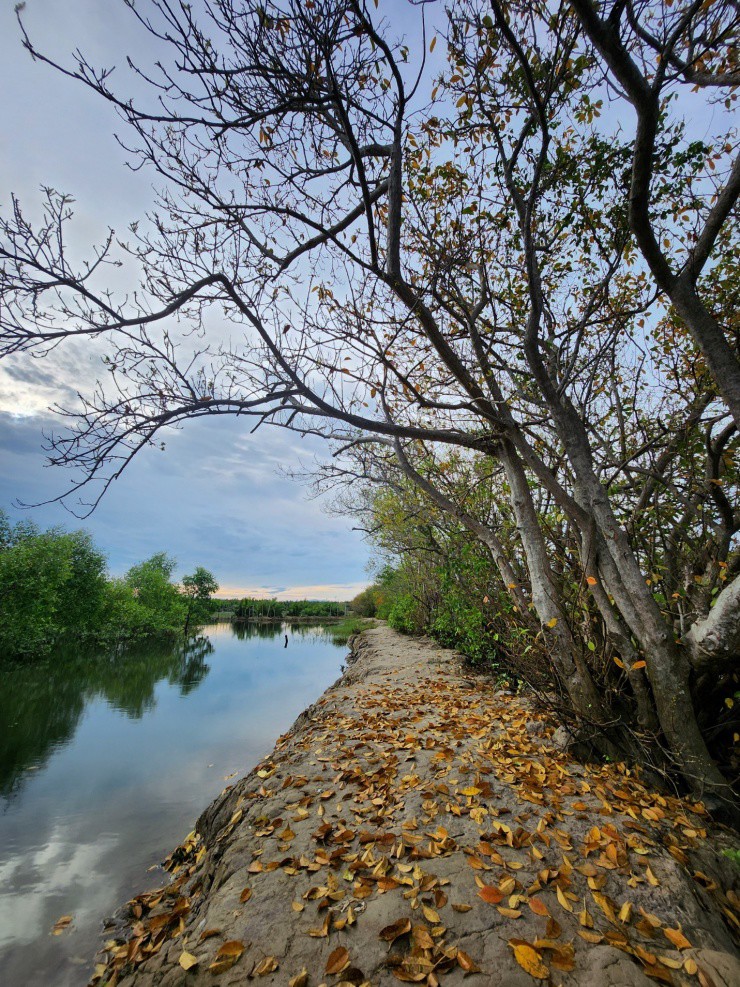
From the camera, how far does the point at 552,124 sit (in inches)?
170

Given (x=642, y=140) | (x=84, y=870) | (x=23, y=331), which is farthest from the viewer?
(x=84, y=870)

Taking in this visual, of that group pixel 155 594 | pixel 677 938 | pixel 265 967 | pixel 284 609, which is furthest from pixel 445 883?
pixel 284 609

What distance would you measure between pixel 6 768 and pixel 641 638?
33.9ft

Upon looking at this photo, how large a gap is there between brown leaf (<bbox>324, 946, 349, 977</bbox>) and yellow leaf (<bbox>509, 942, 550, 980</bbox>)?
77 centimetres

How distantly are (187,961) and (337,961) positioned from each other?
2.44 ft

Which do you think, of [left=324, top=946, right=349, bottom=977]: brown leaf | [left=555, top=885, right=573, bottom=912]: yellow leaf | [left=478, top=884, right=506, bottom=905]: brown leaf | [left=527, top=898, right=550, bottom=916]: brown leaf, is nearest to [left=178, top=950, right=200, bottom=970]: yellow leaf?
[left=324, top=946, right=349, bottom=977]: brown leaf

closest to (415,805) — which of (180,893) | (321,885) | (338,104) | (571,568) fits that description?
(321,885)

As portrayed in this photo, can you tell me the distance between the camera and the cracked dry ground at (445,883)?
6.35 feet

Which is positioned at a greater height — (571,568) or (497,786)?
(571,568)

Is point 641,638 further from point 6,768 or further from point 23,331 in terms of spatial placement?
point 6,768

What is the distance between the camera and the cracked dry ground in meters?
1.93

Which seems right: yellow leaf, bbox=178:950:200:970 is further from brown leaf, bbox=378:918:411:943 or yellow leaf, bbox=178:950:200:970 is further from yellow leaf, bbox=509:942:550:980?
yellow leaf, bbox=509:942:550:980

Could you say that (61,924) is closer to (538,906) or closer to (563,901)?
(538,906)

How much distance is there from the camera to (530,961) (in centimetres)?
186
